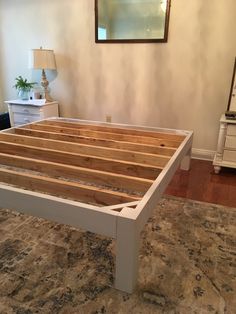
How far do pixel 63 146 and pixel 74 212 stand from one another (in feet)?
3.11

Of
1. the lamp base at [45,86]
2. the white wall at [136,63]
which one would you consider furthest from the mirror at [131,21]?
the lamp base at [45,86]

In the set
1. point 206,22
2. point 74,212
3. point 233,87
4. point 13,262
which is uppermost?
point 206,22

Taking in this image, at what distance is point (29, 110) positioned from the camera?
3.59 meters

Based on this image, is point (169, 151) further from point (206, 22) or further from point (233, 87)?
point (206, 22)

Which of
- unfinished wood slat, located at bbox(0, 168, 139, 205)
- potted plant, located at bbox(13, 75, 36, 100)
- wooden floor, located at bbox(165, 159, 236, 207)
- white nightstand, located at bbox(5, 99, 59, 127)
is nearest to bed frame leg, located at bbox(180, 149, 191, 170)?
wooden floor, located at bbox(165, 159, 236, 207)

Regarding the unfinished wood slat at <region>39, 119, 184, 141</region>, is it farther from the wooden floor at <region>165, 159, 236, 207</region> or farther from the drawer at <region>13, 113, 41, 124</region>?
the drawer at <region>13, 113, 41, 124</region>

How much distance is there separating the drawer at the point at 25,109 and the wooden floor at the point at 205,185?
84.0 inches

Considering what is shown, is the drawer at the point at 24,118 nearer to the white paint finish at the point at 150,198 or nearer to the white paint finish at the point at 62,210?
the white paint finish at the point at 62,210

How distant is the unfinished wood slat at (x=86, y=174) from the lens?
1.44 m

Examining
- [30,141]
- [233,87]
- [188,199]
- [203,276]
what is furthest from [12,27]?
[203,276]

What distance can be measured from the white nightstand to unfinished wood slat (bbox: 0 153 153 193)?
6.29ft

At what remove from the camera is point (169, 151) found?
75.6 inches

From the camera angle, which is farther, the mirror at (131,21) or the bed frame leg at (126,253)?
the mirror at (131,21)

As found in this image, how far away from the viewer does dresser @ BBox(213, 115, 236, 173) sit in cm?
269
